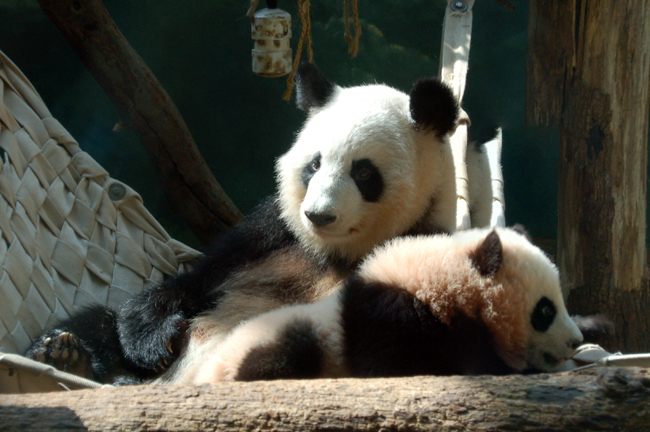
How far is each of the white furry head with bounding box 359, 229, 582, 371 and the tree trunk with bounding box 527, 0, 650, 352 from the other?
4.54 ft

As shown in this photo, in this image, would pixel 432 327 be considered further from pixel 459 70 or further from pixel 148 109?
pixel 148 109

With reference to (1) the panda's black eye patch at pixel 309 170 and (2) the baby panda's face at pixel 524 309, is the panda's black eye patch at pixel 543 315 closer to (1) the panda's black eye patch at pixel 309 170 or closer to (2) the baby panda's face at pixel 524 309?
(2) the baby panda's face at pixel 524 309

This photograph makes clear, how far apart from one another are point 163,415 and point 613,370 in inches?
27.1

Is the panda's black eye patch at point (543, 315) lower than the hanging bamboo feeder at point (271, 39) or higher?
lower

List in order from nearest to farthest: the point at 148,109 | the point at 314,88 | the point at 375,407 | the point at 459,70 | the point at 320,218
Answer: the point at 375,407 → the point at 320,218 → the point at 314,88 → the point at 459,70 → the point at 148,109

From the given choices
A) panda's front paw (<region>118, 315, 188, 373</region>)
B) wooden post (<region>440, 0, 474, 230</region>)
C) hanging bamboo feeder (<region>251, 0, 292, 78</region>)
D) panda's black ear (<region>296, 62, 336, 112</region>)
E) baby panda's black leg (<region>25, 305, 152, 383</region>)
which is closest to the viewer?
Result: baby panda's black leg (<region>25, 305, 152, 383</region>)

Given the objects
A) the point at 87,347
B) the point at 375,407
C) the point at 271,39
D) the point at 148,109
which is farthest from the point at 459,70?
the point at 375,407

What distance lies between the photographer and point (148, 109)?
2.86 m

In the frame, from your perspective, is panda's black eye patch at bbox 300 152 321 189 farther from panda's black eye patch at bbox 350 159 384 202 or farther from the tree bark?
the tree bark

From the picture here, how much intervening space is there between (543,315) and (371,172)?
0.67 metres

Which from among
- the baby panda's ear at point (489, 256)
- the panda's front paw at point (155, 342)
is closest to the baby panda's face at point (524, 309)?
the baby panda's ear at point (489, 256)

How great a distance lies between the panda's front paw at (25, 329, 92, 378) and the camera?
1699 millimetres

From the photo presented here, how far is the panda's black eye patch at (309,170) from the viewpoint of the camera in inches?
71.0

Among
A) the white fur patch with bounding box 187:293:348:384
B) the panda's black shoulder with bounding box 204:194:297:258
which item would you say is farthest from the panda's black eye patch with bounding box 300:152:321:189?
the white fur patch with bounding box 187:293:348:384
